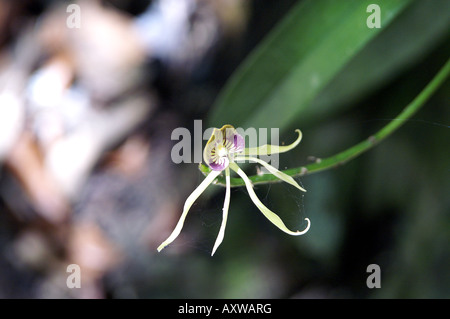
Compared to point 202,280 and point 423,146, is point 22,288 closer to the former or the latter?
point 202,280

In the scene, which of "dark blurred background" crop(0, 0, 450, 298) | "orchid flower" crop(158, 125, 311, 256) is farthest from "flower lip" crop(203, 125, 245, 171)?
"dark blurred background" crop(0, 0, 450, 298)

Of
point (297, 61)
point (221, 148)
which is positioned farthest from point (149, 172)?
point (221, 148)

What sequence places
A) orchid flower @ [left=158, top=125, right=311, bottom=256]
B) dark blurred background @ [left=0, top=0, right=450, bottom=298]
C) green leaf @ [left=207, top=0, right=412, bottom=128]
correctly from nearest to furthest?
orchid flower @ [left=158, top=125, right=311, bottom=256]
green leaf @ [left=207, top=0, right=412, bottom=128]
dark blurred background @ [left=0, top=0, right=450, bottom=298]

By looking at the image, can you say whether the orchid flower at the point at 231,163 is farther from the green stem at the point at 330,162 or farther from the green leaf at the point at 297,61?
the green leaf at the point at 297,61

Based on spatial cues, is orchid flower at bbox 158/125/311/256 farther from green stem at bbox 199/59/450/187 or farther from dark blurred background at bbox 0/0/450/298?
dark blurred background at bbox 0/0/450/298

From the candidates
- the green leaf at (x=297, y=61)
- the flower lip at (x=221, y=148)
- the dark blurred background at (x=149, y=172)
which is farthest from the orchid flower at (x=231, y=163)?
the dark blurred background at (x=149, y=172)

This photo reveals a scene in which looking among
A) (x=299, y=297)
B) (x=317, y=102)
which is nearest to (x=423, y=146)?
(x=317, y=102)
